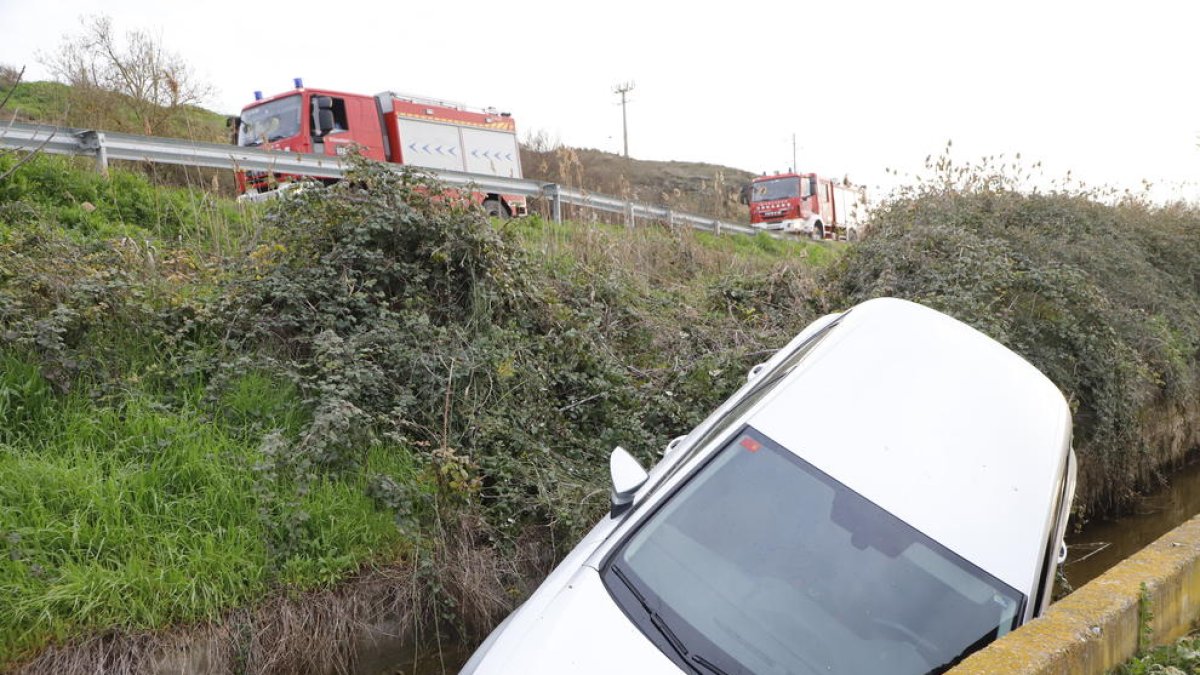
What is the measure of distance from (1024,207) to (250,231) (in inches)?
340

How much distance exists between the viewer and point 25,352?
15.0 feet

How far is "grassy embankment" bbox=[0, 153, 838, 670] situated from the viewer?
3.85 m

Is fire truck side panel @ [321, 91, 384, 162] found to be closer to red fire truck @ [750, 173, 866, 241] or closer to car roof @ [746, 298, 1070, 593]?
red fire truck @ [750, 173, 866, 241]

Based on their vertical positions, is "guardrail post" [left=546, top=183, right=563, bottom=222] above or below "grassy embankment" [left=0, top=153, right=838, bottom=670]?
above

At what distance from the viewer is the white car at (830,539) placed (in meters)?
2.58

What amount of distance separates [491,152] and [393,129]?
2313mm

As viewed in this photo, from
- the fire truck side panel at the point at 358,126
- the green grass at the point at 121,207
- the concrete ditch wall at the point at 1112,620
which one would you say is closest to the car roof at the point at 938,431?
the concrete ditch wall at the point at 1112,620

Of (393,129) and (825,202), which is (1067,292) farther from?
(825,202)

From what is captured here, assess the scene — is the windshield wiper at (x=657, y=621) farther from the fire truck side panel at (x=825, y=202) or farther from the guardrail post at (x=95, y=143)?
the fire truck side panel at (x=825, y=202)

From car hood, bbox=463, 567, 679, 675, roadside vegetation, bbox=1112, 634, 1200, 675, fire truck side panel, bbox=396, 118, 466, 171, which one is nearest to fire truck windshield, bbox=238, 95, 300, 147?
fire truck side panel, bbox=396, 118, 466, 171

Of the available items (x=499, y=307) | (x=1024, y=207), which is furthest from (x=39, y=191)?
(x=1024, y=207)

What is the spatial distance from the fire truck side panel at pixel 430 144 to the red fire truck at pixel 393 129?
0.06ft

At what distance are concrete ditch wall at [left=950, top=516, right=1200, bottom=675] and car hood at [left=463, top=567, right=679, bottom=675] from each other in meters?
0.93

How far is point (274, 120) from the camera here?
46.9ft
